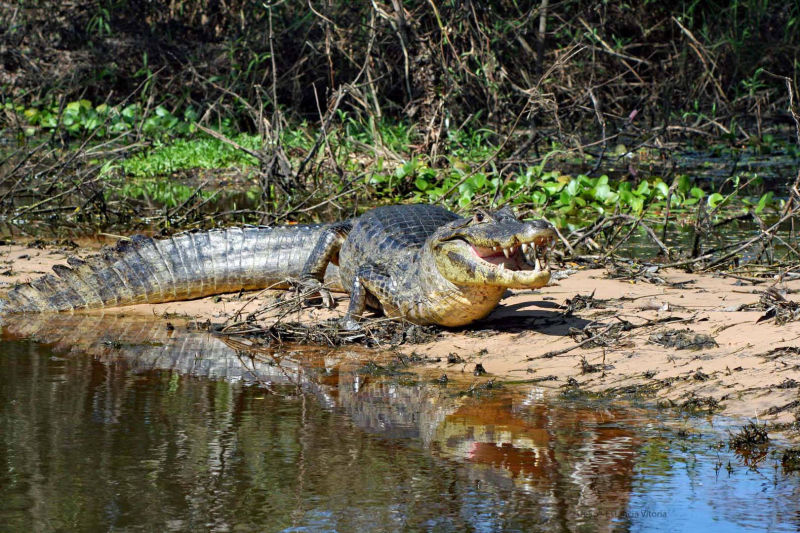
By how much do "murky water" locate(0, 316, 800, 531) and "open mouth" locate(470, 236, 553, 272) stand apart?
2.11ft

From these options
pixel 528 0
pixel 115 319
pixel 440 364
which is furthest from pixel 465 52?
pixel 440 364

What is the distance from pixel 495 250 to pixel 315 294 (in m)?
1.76

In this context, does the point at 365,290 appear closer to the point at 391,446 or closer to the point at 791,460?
the point at 391,446

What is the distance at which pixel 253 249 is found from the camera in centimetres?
664

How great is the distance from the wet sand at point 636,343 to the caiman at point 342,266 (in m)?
0.17

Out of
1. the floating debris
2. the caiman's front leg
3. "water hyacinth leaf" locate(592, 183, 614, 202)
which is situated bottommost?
the floating debris

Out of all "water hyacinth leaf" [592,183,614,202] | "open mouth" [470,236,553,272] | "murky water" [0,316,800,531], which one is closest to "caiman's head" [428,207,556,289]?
"open mouth" [470,236,553,272]

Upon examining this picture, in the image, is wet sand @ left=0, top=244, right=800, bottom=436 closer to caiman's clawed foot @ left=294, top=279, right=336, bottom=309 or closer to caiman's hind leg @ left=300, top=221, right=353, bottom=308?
caiman's clawed foot @ left=294, top=279, right=336, bottom=309

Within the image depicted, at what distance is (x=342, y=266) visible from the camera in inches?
256

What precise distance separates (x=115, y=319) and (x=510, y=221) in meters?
2.56

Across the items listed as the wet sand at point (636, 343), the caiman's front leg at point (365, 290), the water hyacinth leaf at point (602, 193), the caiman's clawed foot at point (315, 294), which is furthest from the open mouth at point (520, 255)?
the water hyacinth leaf at point (602, 193)

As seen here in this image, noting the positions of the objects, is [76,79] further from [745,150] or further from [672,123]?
[745,150]

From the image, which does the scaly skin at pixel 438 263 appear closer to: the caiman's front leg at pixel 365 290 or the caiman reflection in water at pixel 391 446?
the caiman's front leg at pixel 365 290

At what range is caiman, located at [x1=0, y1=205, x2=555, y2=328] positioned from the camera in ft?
16.6
